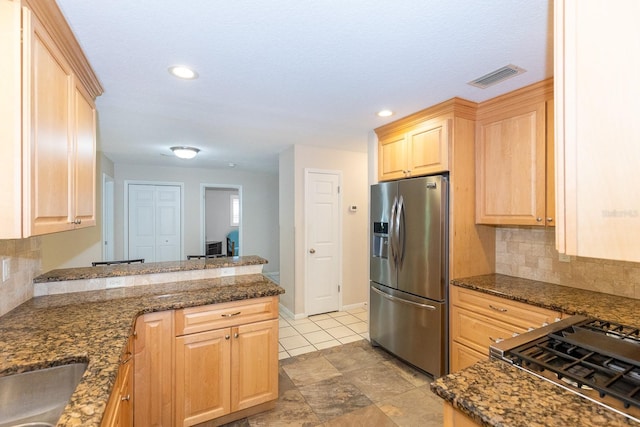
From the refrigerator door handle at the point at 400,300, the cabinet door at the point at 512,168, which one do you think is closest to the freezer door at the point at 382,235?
the refrigerator door handle at the point at 400,300

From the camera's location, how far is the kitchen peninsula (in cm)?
107

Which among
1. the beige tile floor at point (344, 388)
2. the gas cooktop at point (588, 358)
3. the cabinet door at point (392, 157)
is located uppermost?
the cabinet door at point (392, 157)

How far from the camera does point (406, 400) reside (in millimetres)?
2348

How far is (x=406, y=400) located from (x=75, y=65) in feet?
9.93

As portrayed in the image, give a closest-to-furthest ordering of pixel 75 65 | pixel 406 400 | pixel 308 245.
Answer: pixel 75 65 < pixel 406 400 < pixel 308 245

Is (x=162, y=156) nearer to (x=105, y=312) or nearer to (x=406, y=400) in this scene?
(x=105, y=312)

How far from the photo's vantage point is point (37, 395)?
1.21 metres

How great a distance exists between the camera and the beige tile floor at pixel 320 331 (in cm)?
328

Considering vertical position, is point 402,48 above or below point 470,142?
above

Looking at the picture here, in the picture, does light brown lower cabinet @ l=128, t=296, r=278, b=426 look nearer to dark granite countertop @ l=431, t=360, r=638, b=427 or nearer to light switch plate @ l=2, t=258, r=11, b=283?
light switch plate @ l=2, t=258, r=11, b=283

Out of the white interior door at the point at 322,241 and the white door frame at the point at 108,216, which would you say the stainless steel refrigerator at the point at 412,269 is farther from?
the white door frame at the point at 108,216

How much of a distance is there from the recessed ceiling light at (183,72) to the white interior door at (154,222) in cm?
436

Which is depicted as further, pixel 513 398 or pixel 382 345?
pixel 382 345

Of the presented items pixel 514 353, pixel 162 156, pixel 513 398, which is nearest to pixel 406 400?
pixel 514 353
